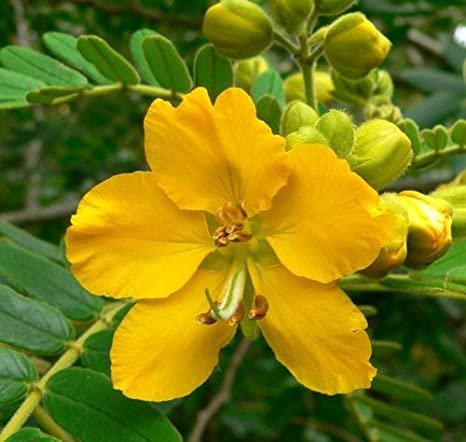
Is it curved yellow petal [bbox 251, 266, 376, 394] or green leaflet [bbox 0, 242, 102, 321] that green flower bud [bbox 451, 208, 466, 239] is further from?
green leaflet [bbox 0, 242, 102, 321]

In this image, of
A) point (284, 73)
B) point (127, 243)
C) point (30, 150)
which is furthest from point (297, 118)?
point (30, 150)

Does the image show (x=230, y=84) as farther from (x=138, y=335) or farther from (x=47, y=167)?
(x=47, y=167)

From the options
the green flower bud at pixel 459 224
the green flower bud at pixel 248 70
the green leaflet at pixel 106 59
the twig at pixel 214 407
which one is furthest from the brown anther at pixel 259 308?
the twig at pixel 214 407

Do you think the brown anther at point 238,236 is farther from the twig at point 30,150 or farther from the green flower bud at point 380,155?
the twig at point 30,150

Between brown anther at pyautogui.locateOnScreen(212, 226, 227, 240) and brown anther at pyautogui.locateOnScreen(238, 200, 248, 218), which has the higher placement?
brown anther at pyautogui.locateOnScreen(238, 200, 248, 218)

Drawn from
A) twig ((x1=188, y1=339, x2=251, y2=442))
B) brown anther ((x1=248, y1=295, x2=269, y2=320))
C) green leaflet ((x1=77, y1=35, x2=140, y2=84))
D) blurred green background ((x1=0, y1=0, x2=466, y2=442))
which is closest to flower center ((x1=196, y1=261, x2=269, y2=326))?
brown anther ((x1=248, y1=295, x2=269, y2=320))

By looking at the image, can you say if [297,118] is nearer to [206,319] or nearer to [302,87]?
[206,319]
